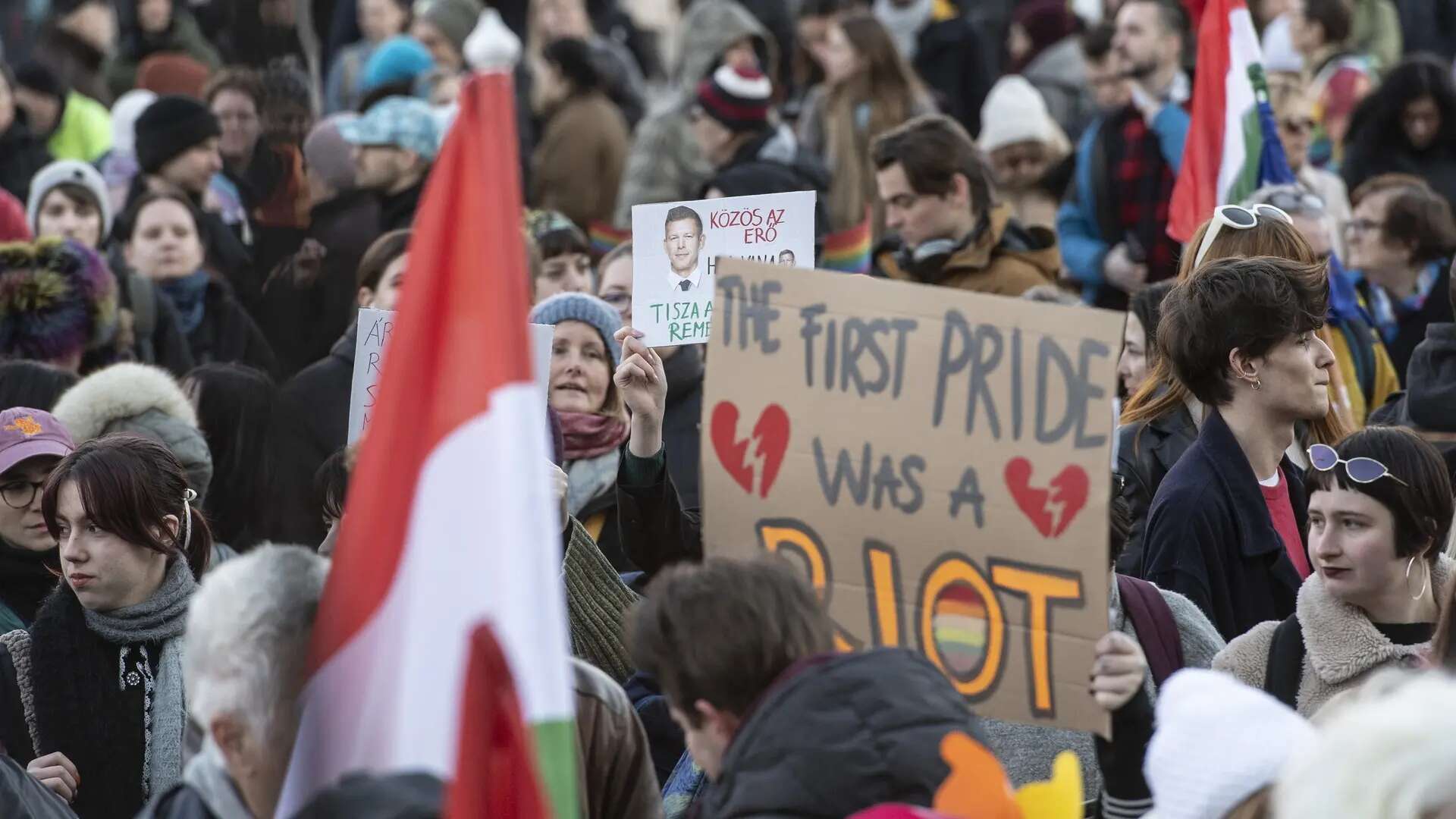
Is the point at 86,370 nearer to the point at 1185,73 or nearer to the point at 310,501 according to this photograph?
the point at 310,501

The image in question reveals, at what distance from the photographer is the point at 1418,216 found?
24.5 ft

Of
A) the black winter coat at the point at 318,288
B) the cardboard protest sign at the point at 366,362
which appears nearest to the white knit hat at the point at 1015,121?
the black winter coat at the point at 318,288

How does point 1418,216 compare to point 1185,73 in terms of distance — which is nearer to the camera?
point 1418,216

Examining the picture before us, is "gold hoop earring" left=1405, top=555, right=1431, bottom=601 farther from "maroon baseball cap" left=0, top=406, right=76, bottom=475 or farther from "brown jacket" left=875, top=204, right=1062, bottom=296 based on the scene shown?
"maroon baseball cap" left=0, top=406, right=76, bottom=475

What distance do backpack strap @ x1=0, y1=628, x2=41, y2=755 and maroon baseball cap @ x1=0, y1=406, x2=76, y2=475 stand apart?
2.60ft

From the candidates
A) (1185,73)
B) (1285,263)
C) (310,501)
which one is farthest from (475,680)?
(1185,73)

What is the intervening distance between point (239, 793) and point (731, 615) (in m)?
0.80

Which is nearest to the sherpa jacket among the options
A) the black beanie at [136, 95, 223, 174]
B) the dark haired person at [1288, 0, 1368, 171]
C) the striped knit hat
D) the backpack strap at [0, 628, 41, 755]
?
the backpack strap at [0, 628, 41, 755]

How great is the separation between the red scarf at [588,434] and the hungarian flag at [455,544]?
2.64 metres

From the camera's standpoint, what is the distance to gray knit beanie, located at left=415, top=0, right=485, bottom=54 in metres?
11.8

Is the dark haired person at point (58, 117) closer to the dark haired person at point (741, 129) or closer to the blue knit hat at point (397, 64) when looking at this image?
the blue knit hat at point (397, 64)

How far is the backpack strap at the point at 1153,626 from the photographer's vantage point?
3980 mm

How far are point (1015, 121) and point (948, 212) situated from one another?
3.23 meters

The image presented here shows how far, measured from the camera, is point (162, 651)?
177 inches
